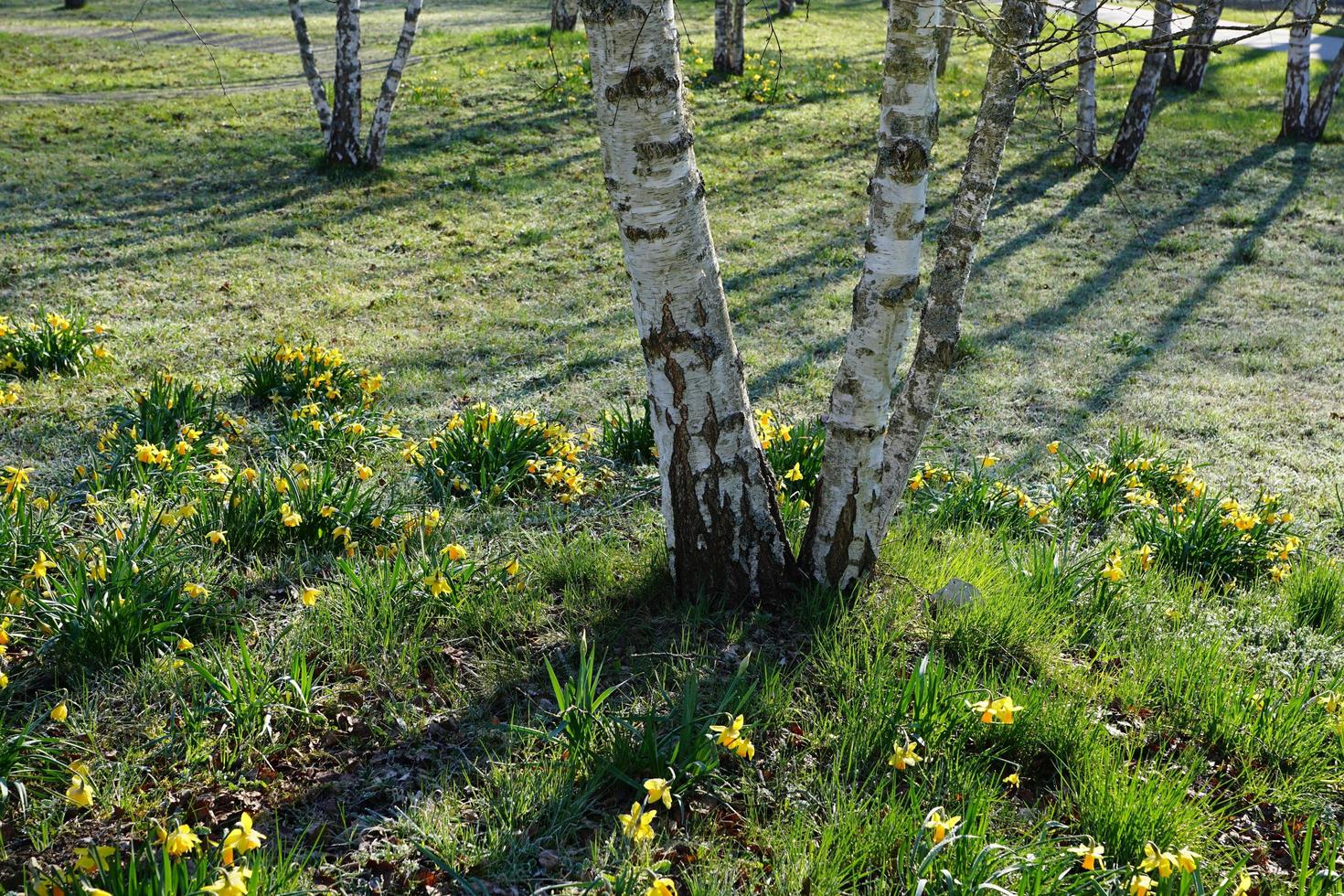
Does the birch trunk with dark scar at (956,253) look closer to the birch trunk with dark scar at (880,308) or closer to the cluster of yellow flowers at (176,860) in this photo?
the birch trunk with dark scar at (880,308)

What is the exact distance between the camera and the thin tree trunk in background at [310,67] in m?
9.57

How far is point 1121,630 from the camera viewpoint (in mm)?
3871

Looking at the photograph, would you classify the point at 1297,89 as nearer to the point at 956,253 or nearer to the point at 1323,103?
the point at 1323,103

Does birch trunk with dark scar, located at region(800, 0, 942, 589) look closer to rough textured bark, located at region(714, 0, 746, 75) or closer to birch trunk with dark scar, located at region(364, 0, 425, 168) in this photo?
birch trunk with dark scar, located at region(364, 0, 425, 168)

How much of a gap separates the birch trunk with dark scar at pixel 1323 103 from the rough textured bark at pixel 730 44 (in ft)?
26.8

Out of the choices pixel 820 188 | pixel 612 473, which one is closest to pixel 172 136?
pixel 820 188

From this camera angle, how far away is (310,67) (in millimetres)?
9867

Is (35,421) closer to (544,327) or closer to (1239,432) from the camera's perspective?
(544,327)

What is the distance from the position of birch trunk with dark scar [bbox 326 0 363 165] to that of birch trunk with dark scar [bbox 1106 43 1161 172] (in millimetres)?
8711

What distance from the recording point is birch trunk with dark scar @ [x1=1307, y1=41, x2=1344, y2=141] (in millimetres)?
12766

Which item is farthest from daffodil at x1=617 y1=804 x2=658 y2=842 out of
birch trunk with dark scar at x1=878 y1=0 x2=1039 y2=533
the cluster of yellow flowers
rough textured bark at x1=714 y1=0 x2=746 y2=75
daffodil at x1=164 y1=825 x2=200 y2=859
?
rough textured bark at x1=714 y1=0 x2=746 y2=75

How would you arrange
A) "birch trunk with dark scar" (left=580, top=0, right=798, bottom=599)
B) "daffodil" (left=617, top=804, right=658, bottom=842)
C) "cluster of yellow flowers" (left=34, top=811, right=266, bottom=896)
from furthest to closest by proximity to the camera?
"birch trunk with dark scar" (left=580, top=0, right=798, bottom=599) → "daffodil" (left=617, top=804, right=658, bottom=842) → "cluster of yellow flowers" (left=34, top=811, right=266, bottom=896)

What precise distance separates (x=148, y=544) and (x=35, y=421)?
102 inches

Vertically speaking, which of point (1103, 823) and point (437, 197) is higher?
point (437, 197)
